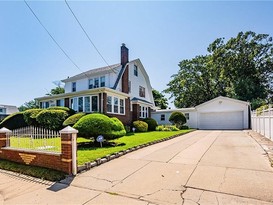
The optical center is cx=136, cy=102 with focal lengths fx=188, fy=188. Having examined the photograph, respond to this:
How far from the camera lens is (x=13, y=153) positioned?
7.39m

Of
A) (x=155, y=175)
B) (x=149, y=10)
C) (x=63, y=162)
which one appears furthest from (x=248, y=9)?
(x=63, y=162)

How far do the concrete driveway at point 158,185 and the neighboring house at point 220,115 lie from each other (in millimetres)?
19371

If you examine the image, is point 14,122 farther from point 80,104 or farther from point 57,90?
point 57,90

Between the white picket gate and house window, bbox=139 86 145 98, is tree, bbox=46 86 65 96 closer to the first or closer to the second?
house window, bbox=139 86 145 98

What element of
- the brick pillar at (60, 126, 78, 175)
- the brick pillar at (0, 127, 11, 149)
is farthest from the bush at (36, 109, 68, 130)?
the brick pillar at (60, 126, 78, 175)

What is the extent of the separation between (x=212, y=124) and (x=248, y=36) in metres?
16.1

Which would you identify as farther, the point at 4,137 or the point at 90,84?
the point at 90,84

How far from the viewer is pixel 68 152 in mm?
5598

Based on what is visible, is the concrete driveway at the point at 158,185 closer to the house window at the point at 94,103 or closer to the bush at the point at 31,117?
the house window at the point at 94,103

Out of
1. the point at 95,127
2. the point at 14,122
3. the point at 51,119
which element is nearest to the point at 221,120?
the point at 95,127

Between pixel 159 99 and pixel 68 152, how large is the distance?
42.0 meters

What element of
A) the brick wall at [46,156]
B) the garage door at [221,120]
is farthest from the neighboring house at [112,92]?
the brick wall at [46,156]

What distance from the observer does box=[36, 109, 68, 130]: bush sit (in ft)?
51.8

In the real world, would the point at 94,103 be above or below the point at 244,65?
below
